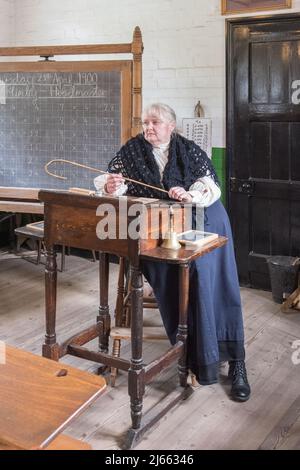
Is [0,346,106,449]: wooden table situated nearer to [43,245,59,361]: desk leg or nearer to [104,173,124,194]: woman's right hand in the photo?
[43,245,59,361]: desk leg

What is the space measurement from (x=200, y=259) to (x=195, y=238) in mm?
158

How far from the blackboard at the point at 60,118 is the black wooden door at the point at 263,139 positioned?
902 millimetres

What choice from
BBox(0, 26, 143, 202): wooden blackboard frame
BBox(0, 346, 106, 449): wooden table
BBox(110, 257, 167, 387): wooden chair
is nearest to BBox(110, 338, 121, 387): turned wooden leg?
BBox(110, 257, 167, 387): wooden chair

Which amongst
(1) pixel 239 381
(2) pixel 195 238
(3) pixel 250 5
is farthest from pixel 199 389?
(3) pixel 250 5

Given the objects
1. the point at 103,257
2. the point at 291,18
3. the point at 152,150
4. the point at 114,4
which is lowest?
the point at 103,257

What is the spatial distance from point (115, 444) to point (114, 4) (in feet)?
12.3

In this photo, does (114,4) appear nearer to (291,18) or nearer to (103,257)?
(291,18)

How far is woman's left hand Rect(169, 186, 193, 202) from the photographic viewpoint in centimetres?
261

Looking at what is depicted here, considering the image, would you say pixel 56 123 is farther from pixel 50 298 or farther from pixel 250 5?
pixel 50 298

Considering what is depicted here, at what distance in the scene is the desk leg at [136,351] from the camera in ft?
7.62

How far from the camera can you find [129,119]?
4.04 m

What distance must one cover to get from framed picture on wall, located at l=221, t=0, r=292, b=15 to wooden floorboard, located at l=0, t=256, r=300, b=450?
82.3 inches

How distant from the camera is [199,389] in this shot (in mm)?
2908
